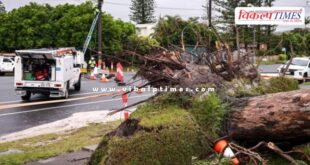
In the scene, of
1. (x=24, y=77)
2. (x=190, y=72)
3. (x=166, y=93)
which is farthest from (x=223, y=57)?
(x=24, y=77)

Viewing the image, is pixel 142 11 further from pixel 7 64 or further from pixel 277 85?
pixel 277 85

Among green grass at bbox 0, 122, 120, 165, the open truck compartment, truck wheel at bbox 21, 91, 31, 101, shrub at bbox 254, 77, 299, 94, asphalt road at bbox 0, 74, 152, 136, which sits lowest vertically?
green grass at bbox 0, 122, 120, 165

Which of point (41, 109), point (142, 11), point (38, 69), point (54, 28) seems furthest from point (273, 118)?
point (142, 11)

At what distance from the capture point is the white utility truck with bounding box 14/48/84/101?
17.8 m

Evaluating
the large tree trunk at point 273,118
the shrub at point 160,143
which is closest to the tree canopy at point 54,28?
the large tree trunk at point 273,118

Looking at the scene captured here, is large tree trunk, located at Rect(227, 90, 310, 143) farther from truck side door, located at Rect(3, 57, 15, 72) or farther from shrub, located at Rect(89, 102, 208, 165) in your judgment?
truck side door, located at Rect(3, 57, 15, 72)

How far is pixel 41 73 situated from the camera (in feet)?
60.1

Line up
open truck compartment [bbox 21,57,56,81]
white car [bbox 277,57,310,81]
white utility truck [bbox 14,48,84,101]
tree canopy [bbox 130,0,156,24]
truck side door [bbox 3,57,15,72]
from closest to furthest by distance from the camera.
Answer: white utility truck [bbox 14,48,84,101]
open truck compartment [bbox 21,57,56,81]
white car [bbox 277,57,310,81]
truck side door [bbox 3,57,15,72]
tree canopy [bbox 130,0,156,24]

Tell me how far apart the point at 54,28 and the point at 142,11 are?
31.5 metres

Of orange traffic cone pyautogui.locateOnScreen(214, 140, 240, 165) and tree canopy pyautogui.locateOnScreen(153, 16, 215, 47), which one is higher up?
tree canopy pyautogui.locateOnScreen(153, 16, 215, 47)

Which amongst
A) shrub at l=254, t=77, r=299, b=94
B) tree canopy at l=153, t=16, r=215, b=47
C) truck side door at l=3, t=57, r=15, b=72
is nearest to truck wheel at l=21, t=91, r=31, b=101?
tree canopy at l=153, t=16, r=215, b=47

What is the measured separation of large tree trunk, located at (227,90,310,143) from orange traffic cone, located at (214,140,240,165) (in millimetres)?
274

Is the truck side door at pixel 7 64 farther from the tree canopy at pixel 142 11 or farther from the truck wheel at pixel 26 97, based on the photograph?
Result: the tree canopy at pixel 142 11

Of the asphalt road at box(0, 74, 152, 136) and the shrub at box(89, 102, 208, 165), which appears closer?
the shrub at box(89, 102, 208, 165)
